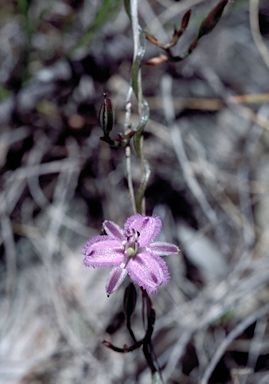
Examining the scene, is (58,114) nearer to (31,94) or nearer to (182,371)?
(31,94)

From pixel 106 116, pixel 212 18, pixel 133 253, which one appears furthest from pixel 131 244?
pixel 212 18

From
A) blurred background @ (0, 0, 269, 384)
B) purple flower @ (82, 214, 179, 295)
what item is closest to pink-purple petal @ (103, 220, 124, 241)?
purple flower @ (82, 214, 179, 295)

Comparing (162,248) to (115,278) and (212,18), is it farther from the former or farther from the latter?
(212,18)

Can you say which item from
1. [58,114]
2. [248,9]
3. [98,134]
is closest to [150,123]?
[98,134]

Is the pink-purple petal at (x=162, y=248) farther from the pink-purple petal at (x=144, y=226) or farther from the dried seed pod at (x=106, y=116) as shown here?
the dried seed pod at (x=106, y=116)

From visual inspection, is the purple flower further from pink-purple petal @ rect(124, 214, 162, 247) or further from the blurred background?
the blurred background

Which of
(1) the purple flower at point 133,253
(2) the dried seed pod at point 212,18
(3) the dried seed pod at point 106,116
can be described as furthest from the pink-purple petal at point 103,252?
(2) the dried seed pod at point 212,18
